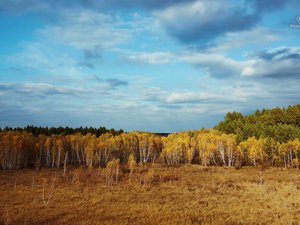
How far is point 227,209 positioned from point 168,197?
1011 centimetres

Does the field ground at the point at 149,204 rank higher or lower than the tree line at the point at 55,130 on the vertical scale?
lower

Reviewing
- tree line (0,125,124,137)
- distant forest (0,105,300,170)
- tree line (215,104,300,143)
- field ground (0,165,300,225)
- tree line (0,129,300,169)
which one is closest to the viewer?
field ground (0,165,300,225)

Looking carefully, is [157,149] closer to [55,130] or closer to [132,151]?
[132,151]

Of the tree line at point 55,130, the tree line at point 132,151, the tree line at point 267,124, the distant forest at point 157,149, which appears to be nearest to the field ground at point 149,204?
the distant forest at point 157,149

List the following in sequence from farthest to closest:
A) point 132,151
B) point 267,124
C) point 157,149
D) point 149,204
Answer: point 267,124 < point 157,149 < point 132,151 < point 149,204

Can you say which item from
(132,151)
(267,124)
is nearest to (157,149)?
(132,151)

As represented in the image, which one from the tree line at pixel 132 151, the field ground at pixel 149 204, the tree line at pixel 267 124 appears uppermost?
the tree line at pixel 267 124

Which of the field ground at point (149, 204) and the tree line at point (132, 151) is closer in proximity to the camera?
the field ground at point (149, 204)

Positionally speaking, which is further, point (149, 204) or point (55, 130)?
point (55, 130)

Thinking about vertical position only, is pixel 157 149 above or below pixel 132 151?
above

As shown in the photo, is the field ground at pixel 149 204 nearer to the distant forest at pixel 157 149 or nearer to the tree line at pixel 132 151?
the distant forest at pixel 157 149

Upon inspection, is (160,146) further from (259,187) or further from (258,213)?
(258,213)

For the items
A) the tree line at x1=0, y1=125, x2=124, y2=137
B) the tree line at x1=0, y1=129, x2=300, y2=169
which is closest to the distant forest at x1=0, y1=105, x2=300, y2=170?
the tree line at x1=0, y1=129, x2=300, y2=169

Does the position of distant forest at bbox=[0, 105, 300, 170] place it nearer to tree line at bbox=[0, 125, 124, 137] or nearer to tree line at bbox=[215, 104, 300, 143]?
tree line at bbox=[215, 104, 300, 143]
